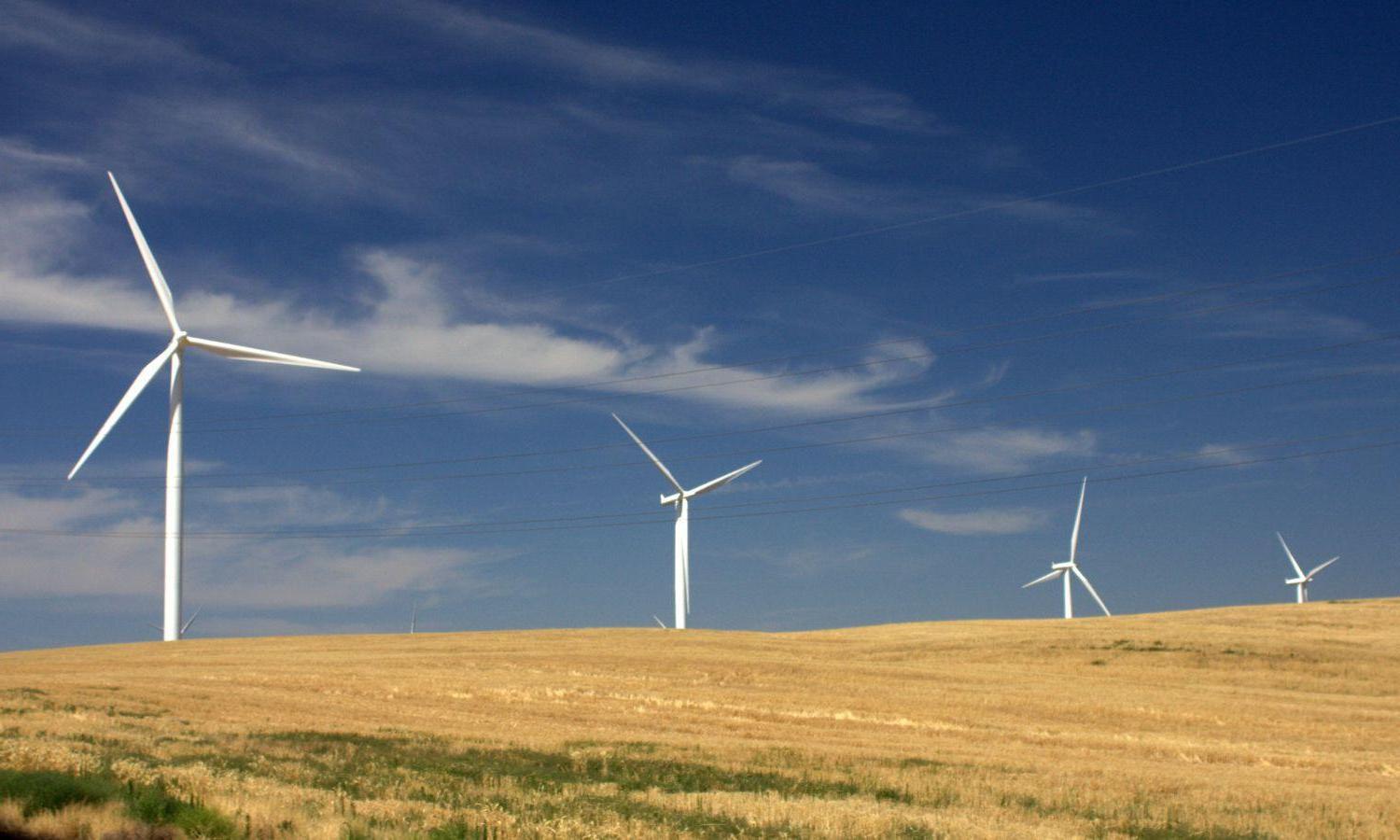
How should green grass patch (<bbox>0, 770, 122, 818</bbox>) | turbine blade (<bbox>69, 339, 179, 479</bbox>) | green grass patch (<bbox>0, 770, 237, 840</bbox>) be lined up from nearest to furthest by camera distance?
green grass patch (<bbox>0, 770, 237, 840</bbox>)
green grass patch (<bbox>0, 770, 122, 818</bbox>)
turbine blade (<bbox>69, 339, 179, 479</bbox>)

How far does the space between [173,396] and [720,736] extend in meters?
65.0

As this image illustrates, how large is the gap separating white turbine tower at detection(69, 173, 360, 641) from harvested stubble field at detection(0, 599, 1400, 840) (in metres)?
7.31

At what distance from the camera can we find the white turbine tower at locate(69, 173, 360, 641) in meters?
79.5

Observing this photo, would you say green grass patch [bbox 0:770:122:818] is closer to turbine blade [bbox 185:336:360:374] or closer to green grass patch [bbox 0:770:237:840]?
green grass patch [bbox 0:770:237:840]

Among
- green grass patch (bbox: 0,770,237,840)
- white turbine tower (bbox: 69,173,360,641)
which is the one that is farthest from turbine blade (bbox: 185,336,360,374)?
green grass patch (bbox: 0,770,237,840)

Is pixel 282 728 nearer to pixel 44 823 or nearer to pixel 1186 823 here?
pixel 44 823

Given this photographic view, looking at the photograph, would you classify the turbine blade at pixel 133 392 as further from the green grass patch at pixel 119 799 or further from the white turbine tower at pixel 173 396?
the green grass patch at pixel 119 799

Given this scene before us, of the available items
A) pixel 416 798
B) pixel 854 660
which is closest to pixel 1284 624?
pixel 854 660

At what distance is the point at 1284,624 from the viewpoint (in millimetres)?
78562

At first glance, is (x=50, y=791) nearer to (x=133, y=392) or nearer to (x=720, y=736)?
(x=720, y=736)

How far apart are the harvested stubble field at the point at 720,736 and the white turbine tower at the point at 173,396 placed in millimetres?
7314

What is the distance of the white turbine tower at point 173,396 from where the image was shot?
261 ft

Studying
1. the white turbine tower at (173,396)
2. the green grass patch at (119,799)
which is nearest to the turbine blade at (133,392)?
the white turbine tower at (173,396)

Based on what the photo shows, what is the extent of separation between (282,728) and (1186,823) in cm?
2031
